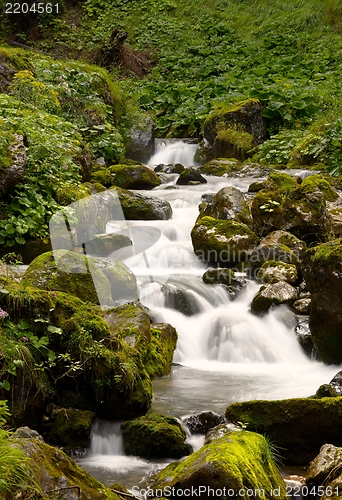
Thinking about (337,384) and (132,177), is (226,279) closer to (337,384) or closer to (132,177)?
(337,384)

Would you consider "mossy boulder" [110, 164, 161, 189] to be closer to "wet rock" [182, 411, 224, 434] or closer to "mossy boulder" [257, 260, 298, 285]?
"mossy boulder" [257, 260, 298, 285]

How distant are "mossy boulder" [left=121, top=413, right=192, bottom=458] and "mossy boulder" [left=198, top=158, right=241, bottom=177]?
9.46 meters

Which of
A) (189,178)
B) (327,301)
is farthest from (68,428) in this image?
(189,178)

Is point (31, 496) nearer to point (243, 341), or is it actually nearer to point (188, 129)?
point (243, 341)

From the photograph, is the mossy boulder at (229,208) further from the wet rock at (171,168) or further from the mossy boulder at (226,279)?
the wet rock at (171,168)

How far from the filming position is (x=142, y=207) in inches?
408

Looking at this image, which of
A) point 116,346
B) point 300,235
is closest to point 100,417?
point 116,346

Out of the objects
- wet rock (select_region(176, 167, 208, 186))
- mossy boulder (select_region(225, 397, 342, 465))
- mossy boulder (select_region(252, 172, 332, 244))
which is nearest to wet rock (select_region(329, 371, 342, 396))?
mossy boulder (select_region(225, 397, 342, 465))

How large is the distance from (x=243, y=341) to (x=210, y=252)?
2.26 m

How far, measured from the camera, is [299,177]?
11727 millimetres

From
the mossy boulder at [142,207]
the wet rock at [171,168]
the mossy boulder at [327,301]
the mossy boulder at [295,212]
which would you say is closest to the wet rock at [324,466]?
the mossy boulder at [327,301]

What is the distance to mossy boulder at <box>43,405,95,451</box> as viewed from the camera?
4.57 meters

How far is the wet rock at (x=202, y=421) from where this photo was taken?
15.9 ft

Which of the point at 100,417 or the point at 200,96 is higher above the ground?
the point at 200,96
